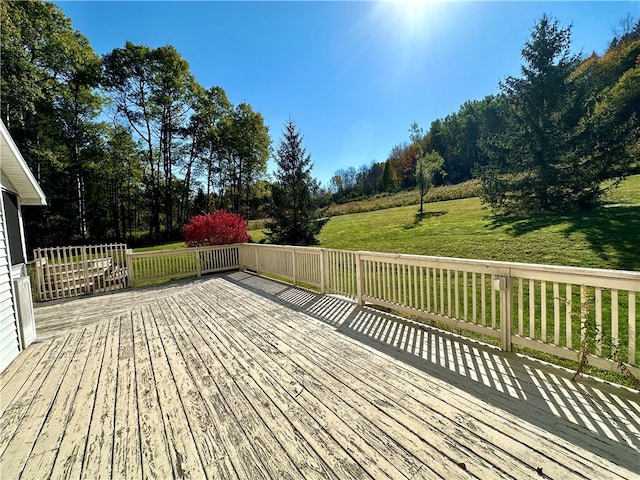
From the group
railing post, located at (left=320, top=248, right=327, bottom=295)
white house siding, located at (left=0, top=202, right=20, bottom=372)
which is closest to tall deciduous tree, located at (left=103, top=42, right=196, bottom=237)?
white house siding, located at (left=0, top=202, right=20, bottom=372)

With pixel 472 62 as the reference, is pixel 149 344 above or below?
below

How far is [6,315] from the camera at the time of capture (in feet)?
10.3

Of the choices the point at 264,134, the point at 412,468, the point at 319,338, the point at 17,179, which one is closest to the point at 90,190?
the point at 264,134

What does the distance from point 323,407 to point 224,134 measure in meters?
20.7

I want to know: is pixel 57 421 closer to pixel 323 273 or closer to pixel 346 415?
pixel 346 415

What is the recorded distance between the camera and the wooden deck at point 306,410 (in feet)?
5.15

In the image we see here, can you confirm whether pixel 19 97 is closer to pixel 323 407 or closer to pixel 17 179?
pixel 17 179

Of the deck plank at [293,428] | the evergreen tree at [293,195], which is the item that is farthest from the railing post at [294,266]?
Answer: the evergreen tree at [293,195]

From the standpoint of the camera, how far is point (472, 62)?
325 inches

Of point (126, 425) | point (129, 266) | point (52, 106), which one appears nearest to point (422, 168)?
point (129, 266)

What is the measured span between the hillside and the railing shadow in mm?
3732

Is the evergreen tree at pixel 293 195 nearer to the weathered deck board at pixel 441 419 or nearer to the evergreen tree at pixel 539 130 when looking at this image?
the evergreen tree at pixel 539 130

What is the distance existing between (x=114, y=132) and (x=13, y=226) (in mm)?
17348

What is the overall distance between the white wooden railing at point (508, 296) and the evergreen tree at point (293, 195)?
14.0ft
